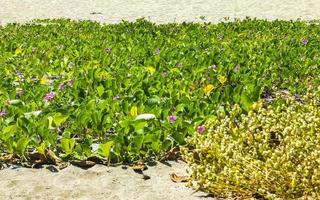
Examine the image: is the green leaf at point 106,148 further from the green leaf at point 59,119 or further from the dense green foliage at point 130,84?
the green leaf at point 59,119

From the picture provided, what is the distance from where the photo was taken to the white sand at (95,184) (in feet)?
14.8

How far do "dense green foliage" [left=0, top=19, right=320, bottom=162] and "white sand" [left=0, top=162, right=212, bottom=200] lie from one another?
239 mm

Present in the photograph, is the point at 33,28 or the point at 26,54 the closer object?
the point at 26,54

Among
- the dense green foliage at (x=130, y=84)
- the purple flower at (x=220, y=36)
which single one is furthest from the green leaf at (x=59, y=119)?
the purple flower at (x=220, y=36)

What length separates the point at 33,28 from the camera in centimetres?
1598

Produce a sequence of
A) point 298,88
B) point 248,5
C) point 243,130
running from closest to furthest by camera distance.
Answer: point 243,130
point 298,88
point 248,5

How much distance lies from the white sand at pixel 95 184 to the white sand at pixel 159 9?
Answer: 1514 centimetres

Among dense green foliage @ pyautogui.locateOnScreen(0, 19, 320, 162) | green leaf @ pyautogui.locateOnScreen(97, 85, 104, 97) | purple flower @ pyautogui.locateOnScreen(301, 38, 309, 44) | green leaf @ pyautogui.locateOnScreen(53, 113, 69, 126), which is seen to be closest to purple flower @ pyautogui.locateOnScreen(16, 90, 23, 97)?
dense green foliage @ pyautogui.locateOnScreen(0, 19, 320, 162)

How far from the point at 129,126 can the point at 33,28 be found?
11.4 m

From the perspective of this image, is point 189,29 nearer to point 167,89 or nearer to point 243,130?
point 167,89

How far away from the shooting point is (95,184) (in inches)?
186

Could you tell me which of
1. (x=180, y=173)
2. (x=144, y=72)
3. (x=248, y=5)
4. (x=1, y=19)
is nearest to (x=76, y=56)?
(x=144, y=72)

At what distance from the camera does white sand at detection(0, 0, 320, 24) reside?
68.6 ft

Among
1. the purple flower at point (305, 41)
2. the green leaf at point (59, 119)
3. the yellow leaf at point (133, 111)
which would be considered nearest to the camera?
the green leaf at point (59, 119)
